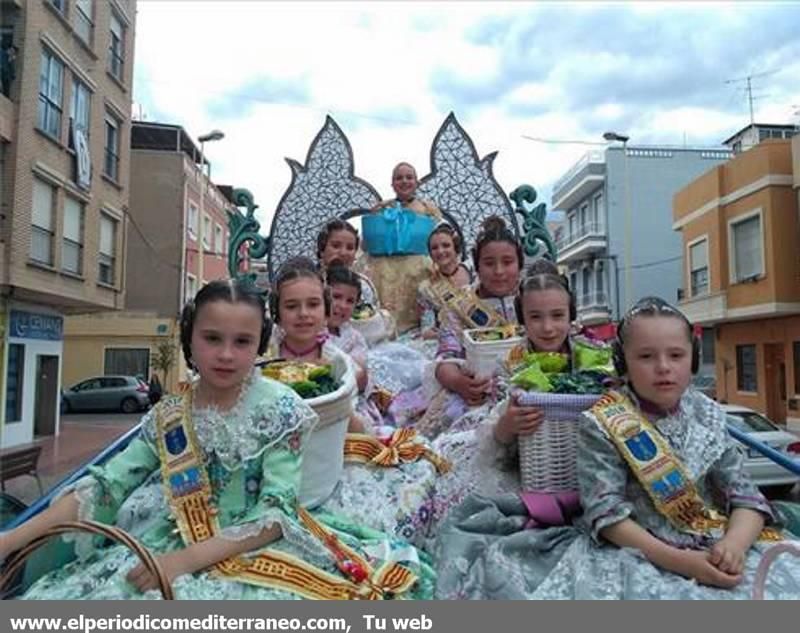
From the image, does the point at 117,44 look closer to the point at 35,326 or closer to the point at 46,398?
the point at 35,326

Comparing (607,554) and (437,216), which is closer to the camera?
(607,554)

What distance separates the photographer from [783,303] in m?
15.0

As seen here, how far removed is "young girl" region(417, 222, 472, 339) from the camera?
12.9ft

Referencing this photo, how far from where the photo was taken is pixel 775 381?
636 inches

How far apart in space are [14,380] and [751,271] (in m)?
16.3

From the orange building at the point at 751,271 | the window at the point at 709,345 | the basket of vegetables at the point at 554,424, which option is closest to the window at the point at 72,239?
the basket of vegetables at the point at 554,424

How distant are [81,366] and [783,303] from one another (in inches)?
801

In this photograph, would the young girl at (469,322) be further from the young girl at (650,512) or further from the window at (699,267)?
the window at (699,267)

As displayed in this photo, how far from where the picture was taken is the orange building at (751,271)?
49.5ft

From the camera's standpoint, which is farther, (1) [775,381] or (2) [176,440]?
(1) [775,381]

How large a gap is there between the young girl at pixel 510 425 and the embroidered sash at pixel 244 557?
551mm

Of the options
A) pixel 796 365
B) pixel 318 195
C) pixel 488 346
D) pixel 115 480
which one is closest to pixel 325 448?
pixel 115 480
